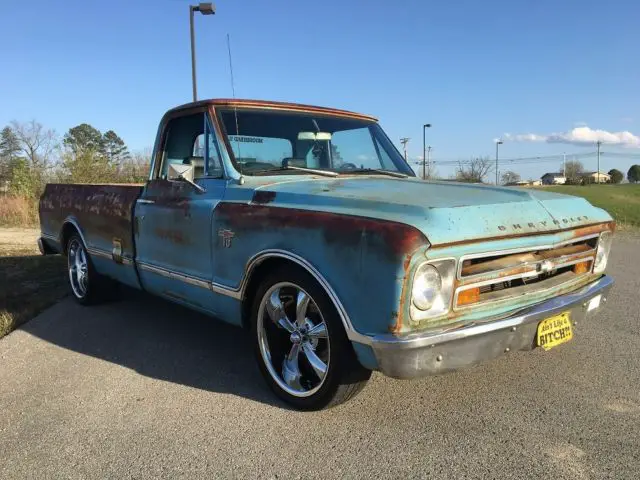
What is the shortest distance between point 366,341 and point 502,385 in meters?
1.34

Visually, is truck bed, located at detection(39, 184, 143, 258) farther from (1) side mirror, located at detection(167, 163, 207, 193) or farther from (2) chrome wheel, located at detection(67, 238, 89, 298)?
(1) side mirror, located at detection(167, 163, 207, 193)

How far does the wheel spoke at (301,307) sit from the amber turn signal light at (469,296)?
861 millimetres

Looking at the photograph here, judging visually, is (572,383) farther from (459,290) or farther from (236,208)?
(236,208)

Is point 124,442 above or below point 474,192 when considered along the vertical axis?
below

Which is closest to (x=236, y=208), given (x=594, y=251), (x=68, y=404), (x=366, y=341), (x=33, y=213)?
(x=366, y=341)

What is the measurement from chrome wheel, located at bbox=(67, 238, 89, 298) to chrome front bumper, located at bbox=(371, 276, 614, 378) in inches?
165

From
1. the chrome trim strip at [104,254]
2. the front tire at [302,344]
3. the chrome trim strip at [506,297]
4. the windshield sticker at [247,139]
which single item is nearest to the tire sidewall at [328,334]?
the front tire at [302,344]

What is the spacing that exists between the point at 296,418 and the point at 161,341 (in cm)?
193

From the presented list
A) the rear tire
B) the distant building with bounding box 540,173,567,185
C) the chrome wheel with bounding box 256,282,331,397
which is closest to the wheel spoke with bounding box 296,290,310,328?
the chrome wheel with bounding box 256,282,331,397

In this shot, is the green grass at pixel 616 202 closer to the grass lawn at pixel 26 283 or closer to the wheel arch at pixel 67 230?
the wheel arch at pixel 67 230

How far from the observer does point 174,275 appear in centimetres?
411

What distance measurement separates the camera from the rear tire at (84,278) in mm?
5605

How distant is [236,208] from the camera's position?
3488mm

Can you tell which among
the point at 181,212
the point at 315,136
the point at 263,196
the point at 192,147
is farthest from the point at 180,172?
the point at 315,136
